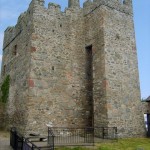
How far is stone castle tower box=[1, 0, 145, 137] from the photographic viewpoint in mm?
15094

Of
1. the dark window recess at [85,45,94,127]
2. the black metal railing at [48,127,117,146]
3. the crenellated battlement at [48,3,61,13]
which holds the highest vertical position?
the crenellated battlement at [48,3,61,13]

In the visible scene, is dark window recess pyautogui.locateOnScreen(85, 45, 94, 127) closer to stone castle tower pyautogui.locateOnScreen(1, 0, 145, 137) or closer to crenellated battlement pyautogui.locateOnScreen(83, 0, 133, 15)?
stone castle tower pyautogui.locateOnScreen(1, 0, 145, 137)

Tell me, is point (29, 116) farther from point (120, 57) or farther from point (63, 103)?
point (120, 57)

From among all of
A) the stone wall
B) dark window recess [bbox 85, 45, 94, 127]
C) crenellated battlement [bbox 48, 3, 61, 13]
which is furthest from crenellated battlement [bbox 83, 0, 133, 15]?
the stone wall

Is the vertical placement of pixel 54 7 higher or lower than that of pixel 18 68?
higher

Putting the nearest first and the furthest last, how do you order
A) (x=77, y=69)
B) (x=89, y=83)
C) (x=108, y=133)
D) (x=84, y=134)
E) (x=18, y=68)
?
(x=84, y=134) → (x=108, y=133) → (x=77, y=69) → (x=89, y=83) → (x=18, y=68)

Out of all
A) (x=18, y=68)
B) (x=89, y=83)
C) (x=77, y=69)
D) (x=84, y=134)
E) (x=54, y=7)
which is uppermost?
(x=54, y=7)

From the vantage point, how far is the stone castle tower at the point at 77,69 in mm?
15094

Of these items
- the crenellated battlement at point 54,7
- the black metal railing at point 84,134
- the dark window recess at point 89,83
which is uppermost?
the crenellated battlement at point 54,7

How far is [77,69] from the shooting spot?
17.1 meters

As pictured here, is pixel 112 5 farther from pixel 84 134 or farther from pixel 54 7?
pixel 84 134

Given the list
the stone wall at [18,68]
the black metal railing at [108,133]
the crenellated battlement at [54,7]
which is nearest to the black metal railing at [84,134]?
the black metal railing at [108,133]

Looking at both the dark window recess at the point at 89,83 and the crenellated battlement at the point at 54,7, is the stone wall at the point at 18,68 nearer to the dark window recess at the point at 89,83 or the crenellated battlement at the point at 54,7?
the crenellated battlement at the point at 54,7

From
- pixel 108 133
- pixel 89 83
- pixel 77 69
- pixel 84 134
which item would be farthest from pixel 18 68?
pixel 108 133
